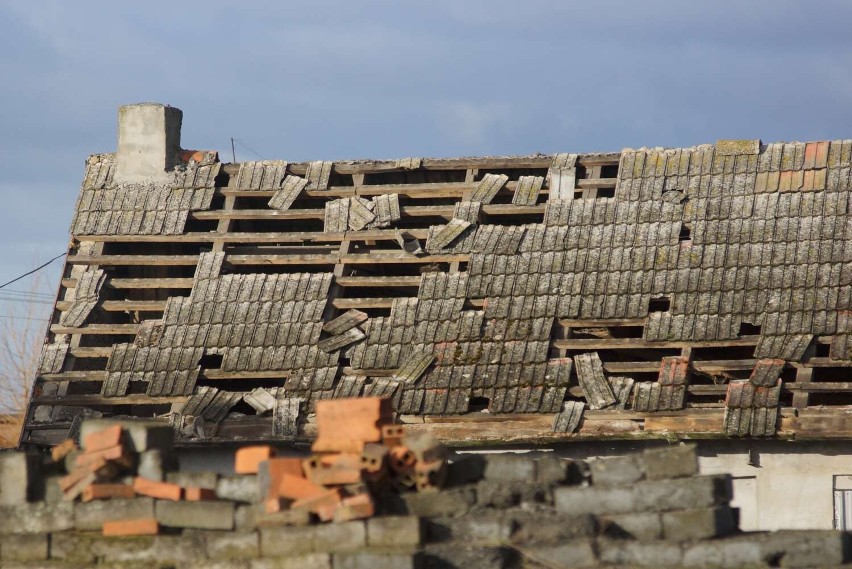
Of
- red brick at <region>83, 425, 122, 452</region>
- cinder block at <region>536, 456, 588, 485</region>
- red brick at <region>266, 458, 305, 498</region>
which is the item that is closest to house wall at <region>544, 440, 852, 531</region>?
cinder block at <region>536, 456, 588, 485</region>

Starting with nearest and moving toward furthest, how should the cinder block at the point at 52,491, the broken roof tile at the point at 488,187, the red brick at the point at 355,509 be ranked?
the red brick at the point at 355,509, the cinder block at the point at 52,491, the broken roof tile at the point at 488,187

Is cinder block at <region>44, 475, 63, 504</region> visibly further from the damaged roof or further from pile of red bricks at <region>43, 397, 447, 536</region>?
the damaged roof

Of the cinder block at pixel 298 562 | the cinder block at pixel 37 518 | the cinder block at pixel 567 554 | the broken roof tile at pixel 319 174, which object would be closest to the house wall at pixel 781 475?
the broken roof tile at pixel 319 174

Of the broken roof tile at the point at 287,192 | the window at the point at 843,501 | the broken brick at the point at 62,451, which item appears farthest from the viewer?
the broken roof tile at the point at 287,192

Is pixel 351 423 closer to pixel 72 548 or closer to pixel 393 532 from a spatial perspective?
pixel 393 532

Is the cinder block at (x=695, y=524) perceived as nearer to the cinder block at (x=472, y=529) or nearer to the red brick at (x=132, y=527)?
the cinder block at (x=472, y=529)

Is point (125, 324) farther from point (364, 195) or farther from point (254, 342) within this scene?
point (364, 195)

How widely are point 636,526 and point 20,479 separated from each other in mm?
4256

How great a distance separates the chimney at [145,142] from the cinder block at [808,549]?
13.7 m

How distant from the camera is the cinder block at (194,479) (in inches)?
412


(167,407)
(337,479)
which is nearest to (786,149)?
(167,407)

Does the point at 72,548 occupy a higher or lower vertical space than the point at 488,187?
lower

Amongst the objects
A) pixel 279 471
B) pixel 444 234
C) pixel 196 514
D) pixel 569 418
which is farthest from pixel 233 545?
pixel 444 234

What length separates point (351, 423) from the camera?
33.6 ft
